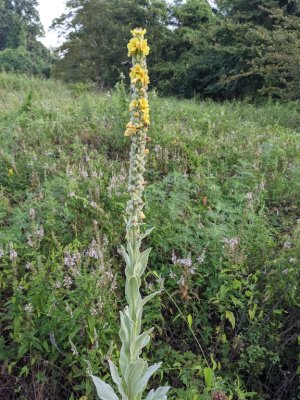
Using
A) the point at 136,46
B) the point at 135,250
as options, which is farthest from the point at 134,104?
the point at 135,250

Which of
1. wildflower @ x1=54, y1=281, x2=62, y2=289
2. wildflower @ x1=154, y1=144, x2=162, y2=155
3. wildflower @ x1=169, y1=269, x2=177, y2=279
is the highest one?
wildflower @ x1=154, y1=144, x2=162, y2=155

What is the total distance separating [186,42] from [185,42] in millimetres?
77

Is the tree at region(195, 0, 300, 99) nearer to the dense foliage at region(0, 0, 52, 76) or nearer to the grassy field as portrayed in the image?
the grassy field

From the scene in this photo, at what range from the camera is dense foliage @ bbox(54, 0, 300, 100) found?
12445 millimetres

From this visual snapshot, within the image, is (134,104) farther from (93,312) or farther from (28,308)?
(28,308)

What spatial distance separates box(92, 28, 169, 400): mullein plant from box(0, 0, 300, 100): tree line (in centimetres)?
889

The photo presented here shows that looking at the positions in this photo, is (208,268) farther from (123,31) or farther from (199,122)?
(123,31)

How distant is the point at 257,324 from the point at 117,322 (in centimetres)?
91

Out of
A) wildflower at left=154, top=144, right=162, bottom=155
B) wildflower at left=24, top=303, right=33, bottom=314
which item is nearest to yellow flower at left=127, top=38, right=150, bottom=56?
wildflower at left=24, top=303, right=33, bottom=314

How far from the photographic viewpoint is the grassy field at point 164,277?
92.7 inches

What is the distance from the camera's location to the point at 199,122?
643cm

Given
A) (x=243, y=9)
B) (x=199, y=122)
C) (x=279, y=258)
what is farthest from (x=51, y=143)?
(x=243, y=9)

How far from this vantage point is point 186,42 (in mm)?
17328

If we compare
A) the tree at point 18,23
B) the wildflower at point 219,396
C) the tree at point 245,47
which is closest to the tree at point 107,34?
the tree at point 245,47
